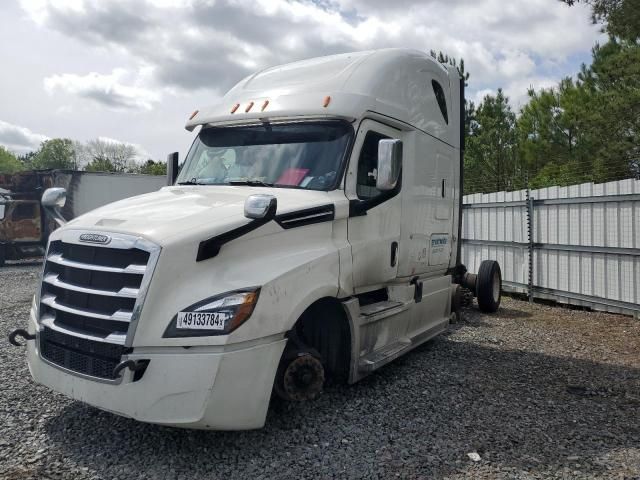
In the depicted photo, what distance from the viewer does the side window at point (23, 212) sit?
17.2 metres

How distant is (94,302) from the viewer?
11.6 ft

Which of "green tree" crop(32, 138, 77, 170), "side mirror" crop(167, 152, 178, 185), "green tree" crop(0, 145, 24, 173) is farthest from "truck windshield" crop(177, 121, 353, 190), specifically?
"green tree" crop(0, 145, 24, 173)

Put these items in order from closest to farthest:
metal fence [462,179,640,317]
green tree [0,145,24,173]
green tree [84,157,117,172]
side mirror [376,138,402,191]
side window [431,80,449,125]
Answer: side mirror [376,138,402,191] < side window [431,80,449,125] < metal fence [462,179,640,317] < green tree [84,157,117,172] < green tree [0,145,24,173]

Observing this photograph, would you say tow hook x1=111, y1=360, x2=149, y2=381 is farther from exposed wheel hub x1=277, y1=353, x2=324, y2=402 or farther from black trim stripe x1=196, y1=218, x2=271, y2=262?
exposed wheel hub x1=277, y1=353, x2=324, y2=402

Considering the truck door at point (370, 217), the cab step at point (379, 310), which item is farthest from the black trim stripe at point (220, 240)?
the cab step at point (379, 310)

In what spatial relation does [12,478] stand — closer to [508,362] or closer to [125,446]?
[125,446]

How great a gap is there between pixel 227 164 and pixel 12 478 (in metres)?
2.92

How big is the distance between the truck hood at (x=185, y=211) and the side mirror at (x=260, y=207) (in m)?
0.15

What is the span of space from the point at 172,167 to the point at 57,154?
8575cm

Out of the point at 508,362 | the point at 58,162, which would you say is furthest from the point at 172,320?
the point at 58,162

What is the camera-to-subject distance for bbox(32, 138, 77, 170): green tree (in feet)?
263

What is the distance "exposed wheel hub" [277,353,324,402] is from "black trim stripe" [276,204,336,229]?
3.22 feet

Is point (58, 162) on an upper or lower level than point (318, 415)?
upper

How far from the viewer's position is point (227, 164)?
489 cm
